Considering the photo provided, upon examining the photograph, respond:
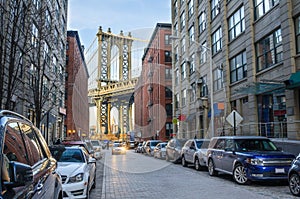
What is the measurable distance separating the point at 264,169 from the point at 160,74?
51063 mm

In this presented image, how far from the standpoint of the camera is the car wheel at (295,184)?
9024 mm

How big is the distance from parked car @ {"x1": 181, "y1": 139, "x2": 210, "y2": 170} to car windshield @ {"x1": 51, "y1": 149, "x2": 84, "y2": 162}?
7.89m

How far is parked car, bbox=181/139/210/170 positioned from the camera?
54.0 feet

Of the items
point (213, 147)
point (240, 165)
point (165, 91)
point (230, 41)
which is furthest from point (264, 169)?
point (165, 91)

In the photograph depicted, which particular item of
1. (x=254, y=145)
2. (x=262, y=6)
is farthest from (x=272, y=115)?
(x=254, y=145)

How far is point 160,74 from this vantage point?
202ft

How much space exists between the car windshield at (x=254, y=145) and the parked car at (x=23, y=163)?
8939mm

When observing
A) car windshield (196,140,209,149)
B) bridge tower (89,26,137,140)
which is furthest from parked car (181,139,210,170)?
bridge tower (89,26,137,140)

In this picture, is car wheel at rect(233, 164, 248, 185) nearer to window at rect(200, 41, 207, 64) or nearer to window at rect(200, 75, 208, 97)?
window at rect(200, 75, 208, 97)

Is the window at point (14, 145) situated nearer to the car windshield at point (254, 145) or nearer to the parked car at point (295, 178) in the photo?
the parked car at point (295, 178)

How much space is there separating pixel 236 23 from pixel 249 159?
1632 cm

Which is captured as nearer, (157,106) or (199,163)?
(199,163)

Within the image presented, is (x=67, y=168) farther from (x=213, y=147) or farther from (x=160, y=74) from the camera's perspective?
(x=160, y=74)

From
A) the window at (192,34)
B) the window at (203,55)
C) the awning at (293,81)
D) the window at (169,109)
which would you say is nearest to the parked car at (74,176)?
the awning at (293,81)
